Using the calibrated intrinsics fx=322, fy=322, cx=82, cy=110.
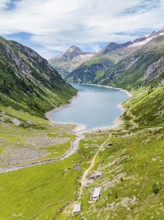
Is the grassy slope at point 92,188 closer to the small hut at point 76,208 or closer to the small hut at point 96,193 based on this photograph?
the small hut at point 76,208

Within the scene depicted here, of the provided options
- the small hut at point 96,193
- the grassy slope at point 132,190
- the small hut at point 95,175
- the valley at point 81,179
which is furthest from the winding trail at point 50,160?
the small hut at point 96,193

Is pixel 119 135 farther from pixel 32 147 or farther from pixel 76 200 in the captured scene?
pixel 76 200

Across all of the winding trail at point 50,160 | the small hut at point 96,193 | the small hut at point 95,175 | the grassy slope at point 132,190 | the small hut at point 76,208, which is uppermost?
the grassy slope at point 132,190

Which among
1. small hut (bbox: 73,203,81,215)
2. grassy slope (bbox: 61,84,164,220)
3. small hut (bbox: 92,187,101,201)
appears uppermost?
grassy slope (bbox: 61,84,164,220)

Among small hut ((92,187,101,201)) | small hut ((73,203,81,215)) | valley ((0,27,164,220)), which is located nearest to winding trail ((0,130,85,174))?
valley ((0,27,164,220))

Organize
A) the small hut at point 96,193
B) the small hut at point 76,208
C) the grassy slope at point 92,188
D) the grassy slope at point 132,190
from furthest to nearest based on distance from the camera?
the small hut at point 96,193 → the small hut at point 76,208 → the grassy slope at point 92,188 → the grassy slope at point 132,190

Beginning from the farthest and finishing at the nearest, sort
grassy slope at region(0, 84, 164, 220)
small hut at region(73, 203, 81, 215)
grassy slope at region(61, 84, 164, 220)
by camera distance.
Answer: small hut at region(73, 203, 81, 215), grassy slope at region(0, 84, 164, 220), grassy slope at region(61, 84, 164, 220)

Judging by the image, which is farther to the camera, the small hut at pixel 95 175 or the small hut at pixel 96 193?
the small hut at pixel 95 175

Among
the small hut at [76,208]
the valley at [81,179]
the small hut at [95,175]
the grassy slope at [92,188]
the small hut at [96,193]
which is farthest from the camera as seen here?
the small hut at [95,175]

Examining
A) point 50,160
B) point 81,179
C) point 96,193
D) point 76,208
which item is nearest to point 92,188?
point 96,193

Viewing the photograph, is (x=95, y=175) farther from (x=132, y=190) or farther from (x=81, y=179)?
(x=132, y=190)

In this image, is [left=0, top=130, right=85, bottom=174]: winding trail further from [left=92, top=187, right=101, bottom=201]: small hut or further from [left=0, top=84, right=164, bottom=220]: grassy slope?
[left=92, top=187, right=101, bottom=201]: small hut

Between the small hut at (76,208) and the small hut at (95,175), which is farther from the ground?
the small hut at (76,208)
